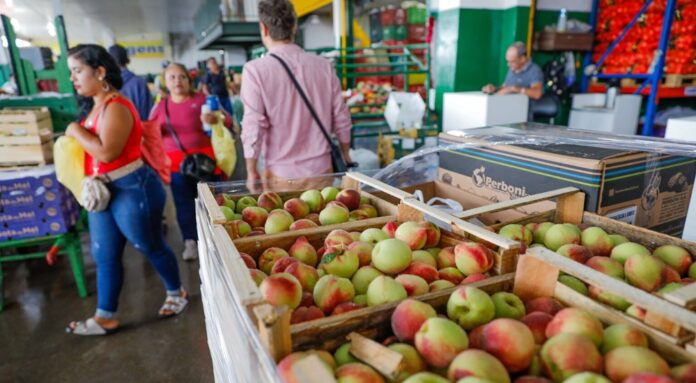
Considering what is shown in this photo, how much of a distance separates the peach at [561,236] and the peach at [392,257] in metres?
0.44

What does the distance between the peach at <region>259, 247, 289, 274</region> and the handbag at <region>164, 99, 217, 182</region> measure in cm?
224

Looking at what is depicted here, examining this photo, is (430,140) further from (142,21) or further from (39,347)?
(142,21)

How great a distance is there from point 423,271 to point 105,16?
21709mm

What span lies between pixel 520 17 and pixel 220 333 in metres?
5.31

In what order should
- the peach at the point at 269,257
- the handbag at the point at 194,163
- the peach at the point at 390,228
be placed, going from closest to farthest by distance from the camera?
the peach at the point at 269,257
the peach at the point at 390,228
the handbag at the point at 194,163

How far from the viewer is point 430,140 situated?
4320mm

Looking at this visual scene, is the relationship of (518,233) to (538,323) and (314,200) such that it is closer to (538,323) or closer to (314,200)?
(538,323)

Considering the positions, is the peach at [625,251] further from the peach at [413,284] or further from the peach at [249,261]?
the peach at [249,261]

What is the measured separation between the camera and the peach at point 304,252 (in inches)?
48.3

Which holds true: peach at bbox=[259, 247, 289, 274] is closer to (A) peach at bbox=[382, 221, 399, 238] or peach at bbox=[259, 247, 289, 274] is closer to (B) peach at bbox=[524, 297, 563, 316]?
(A) peach at bbox=[382, 221, 399, 238]

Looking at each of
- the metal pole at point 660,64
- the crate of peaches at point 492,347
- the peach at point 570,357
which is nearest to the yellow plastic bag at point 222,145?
the crate of peaches at point 492,347

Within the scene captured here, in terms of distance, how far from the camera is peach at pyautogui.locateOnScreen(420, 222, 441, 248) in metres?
1.25

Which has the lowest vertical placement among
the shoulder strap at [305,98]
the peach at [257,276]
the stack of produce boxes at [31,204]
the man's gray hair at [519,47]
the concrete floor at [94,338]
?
the concrete floor at [94,338]

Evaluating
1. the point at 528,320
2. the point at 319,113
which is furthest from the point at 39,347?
the point at 528,320
